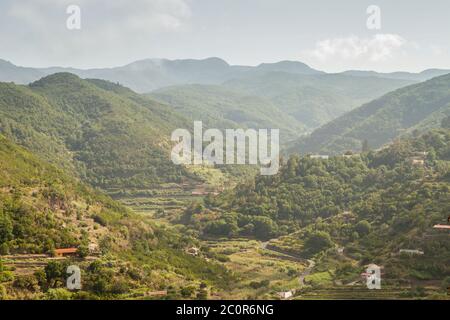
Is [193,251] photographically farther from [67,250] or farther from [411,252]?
[411,252]

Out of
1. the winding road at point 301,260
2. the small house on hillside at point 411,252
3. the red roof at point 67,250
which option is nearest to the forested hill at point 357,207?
the small house on hillside at point 411,252

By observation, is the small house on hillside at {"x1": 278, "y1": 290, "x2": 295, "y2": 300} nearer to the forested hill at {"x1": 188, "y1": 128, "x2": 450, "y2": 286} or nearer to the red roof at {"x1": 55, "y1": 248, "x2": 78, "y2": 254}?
the forested hill at {"x1": 188, "y1": 128, "x2": 450, "y2": 286}

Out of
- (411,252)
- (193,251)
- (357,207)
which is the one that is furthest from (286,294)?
(357,207)

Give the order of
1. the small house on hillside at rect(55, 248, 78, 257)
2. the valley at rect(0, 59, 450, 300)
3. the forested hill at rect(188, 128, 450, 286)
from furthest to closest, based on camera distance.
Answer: the forested hill at rect(188, 128, 450, 286), the small house on hillside at rect(55, 248, 78, 257), the valley at rect(0, 59, 450, 300)

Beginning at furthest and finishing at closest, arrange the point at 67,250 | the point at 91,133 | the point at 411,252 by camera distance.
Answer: the point at 91,133, the point at 411,252, the point at 67,250

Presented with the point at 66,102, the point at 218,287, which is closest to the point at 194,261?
the point at 218,287

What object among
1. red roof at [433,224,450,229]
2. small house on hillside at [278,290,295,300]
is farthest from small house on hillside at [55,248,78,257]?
red roof at [433,224,450,229]

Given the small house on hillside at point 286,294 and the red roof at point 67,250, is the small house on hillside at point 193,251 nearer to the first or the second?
the small house on hillside at point 286,294

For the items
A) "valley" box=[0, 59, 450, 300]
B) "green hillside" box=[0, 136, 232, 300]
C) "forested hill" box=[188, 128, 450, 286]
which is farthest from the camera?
"forested hill" box=[188, 128, 450, 286]

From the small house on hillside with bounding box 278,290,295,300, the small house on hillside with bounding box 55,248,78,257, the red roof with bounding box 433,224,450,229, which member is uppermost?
the red roof with bounding box 433,224,450,229
